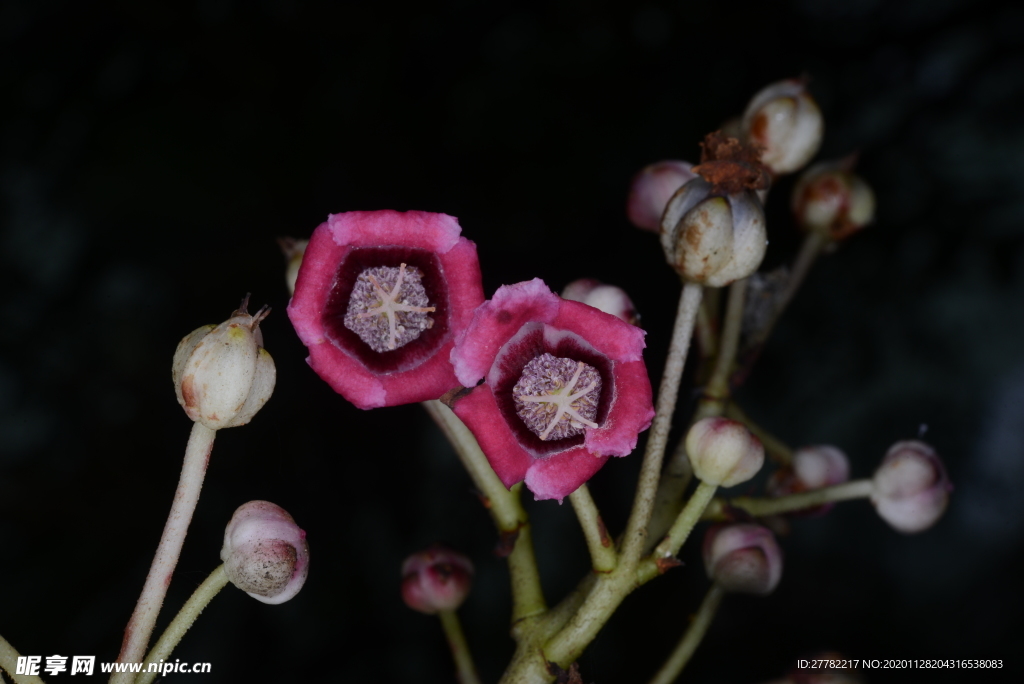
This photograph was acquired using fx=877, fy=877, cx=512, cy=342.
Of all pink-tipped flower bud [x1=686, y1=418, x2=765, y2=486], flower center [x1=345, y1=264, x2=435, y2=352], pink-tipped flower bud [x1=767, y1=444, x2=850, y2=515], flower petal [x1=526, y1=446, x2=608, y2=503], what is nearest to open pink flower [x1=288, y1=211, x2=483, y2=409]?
flower center [x1=345, y1=264, x2=435, y2=352]

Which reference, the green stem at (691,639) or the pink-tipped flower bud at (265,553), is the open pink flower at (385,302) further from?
the green stem at (691,639)

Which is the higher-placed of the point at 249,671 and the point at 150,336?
the point at 150,336

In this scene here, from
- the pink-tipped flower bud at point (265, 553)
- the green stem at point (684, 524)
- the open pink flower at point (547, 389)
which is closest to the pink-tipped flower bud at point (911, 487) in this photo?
the green stem at point (684, 524)

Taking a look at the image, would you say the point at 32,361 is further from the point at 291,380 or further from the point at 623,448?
the point at 623,448

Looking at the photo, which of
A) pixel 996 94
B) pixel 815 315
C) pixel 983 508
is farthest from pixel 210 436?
pixel 996 94

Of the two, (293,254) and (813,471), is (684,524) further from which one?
(293,254)

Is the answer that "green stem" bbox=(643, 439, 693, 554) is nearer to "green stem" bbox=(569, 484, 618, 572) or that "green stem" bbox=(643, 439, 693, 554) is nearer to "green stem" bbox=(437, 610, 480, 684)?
"green stem" bbox=(569, 484, 618, 572)
